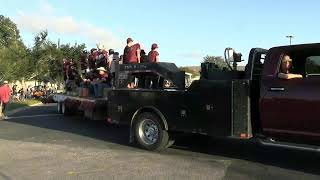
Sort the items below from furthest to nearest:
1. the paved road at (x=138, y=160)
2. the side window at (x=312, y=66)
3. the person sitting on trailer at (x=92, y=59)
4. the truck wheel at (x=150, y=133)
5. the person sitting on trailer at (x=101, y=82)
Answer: the person sitting on trailer at (x=92, y=59), the person sitting on trailer at (x=101, y=82), the truck wheel at (x=150, y=133), the side window at (x=312, y=66), the paved road at (x=138, y=160)

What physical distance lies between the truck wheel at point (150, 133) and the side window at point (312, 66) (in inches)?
132

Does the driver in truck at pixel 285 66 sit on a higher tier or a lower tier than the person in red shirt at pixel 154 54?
lower

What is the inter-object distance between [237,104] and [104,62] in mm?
9256

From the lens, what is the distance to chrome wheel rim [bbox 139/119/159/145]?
39.3 feet

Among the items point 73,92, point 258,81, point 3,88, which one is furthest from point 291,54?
point 3,88

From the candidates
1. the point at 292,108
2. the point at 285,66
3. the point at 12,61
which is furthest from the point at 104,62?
the point at 12,61

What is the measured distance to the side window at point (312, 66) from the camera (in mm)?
9711

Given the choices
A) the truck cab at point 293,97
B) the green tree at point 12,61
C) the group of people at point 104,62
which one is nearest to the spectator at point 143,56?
the group of people at point 104,62

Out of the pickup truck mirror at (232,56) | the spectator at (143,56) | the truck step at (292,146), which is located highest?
the spectator at (143,56)

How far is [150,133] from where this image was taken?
1216cm

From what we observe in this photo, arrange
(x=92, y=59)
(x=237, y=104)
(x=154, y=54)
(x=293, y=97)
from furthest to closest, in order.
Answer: (x=92, y=59)
(x=154, y=54)
(x=237, y=104)
(x=293, y=97)

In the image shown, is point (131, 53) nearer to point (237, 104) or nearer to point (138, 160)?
point (138, 160)

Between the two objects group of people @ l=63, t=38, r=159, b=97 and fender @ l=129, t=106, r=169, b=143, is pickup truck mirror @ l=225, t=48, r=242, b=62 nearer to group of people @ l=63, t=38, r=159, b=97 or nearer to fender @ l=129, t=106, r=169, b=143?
fender @ l=129, t=106, r=169, b=143

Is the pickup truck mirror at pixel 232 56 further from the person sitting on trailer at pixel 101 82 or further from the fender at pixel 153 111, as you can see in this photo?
the person sitting on trailer at pixel 101 82
